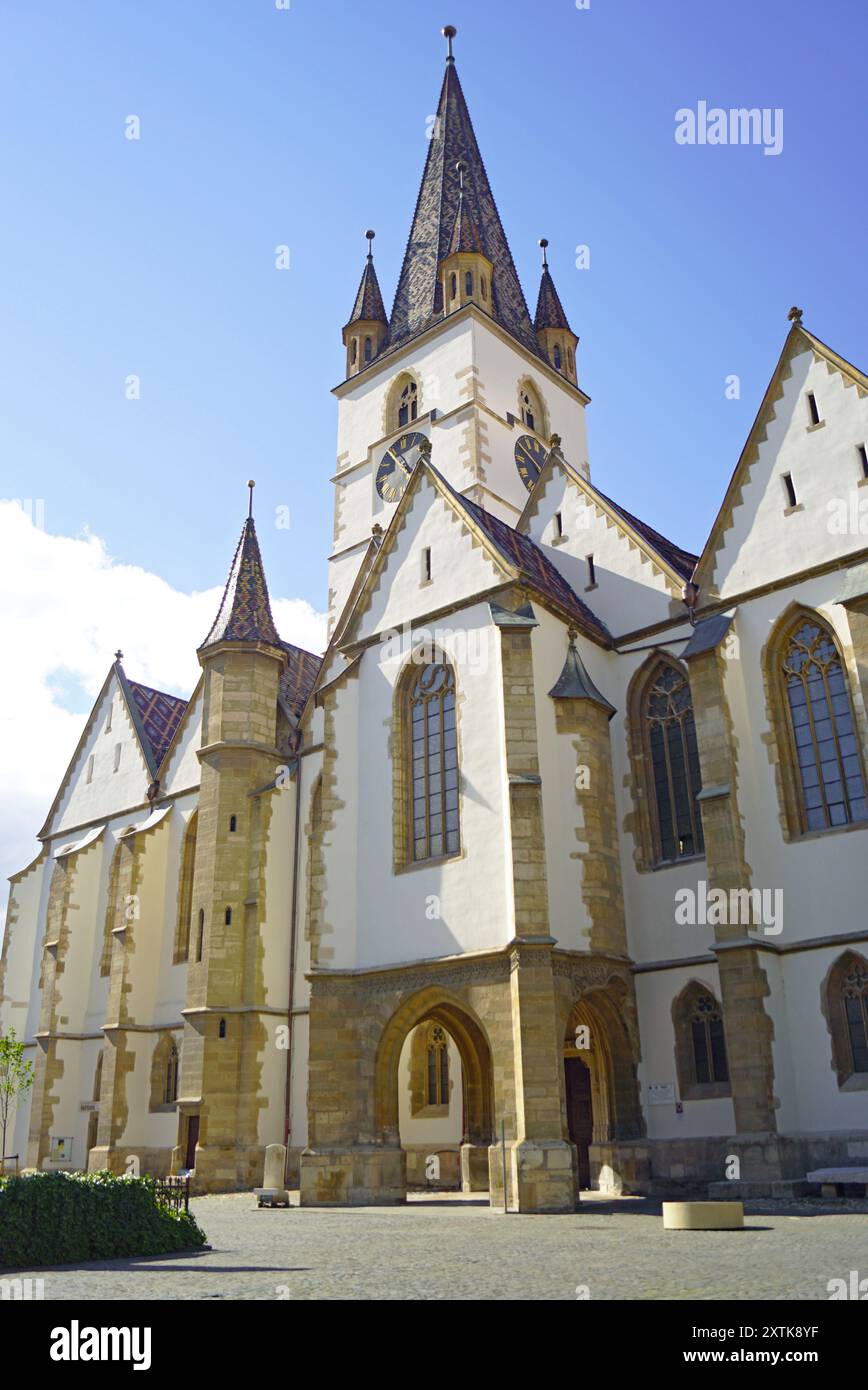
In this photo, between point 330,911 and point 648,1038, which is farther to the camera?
point 330,911

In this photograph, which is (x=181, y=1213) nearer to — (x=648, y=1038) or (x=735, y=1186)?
(x=735, y=1186)

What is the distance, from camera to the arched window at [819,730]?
19.7 metres

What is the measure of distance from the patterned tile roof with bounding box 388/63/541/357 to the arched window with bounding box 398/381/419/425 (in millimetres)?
2230

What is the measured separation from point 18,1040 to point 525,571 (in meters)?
25.7

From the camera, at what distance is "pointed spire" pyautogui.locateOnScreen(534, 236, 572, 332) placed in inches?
1769

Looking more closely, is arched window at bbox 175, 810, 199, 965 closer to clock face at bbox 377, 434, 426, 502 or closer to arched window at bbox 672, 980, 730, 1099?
clock face at bbox 377, 434, 426, 502

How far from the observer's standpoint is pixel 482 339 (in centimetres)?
3922

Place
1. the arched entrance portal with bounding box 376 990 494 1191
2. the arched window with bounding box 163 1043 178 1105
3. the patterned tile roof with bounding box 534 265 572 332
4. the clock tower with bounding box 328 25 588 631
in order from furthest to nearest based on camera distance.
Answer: the patterned tile roof with bounding box 534 265 572 332
the clock tower with bounding box 328 25 588 631
the arched window with bounding box 163 1043 178 1105
the arched entrance portal with bounding box 376 990 494 1191

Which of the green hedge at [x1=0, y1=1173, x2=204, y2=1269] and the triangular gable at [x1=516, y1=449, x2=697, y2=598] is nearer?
the green hedge at [x1=0, y1=1173, x2=204, y2=1269]

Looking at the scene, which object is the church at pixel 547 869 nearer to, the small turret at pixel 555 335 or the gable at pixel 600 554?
the gable at pixel 600 554

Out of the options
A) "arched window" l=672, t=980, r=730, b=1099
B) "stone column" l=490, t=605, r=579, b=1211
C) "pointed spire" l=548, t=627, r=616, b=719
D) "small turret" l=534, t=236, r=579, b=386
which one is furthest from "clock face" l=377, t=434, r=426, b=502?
"arched window" l=672, t=980, r=730, b=1099

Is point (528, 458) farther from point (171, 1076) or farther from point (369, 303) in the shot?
point (171, 1076)

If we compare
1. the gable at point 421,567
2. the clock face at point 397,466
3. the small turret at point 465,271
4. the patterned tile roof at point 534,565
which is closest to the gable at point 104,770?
the clock face at point 397,466
